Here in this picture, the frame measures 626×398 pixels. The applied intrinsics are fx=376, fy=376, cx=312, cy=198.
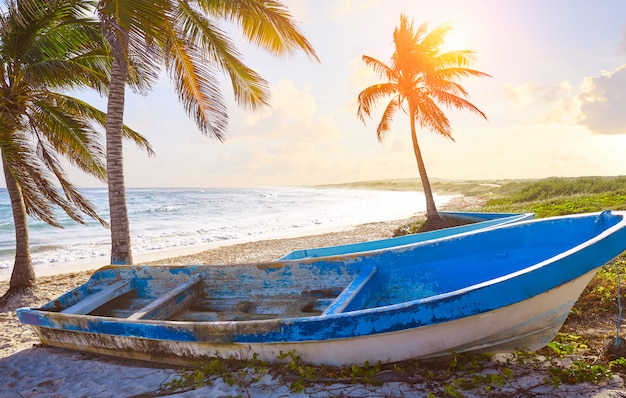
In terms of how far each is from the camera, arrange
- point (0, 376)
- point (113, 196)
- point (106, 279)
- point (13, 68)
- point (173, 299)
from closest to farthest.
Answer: point (0, 376) → point (173, 299) → point (106, 279) → point (113, 196) → point (13, 68)

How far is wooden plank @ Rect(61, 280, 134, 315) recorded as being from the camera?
4082mm

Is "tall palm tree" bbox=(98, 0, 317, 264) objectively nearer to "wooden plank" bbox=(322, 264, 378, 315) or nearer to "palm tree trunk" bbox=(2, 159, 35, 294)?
"palm tree trunk" bbox=(2, 159, 35, 294)

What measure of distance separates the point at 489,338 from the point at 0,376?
444cm

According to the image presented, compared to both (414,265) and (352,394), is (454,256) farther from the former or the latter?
(352,394)

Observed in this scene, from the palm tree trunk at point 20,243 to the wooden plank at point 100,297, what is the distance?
330cm

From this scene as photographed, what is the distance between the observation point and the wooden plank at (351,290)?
3.02 meters

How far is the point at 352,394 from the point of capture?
2.57m

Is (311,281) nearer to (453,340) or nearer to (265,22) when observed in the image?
(453,340)

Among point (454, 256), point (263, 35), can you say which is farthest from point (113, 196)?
point (454, 256)

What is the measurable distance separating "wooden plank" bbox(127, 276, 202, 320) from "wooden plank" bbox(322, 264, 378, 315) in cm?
178

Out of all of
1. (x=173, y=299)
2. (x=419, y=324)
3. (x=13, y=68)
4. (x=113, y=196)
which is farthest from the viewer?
(x=13, y=68)

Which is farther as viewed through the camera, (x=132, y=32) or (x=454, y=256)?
(x=132, y=32)

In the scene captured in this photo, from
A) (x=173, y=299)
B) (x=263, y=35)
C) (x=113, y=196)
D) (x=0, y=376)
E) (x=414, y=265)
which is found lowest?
(x=0, y=376)

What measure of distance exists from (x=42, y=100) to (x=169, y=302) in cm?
546
